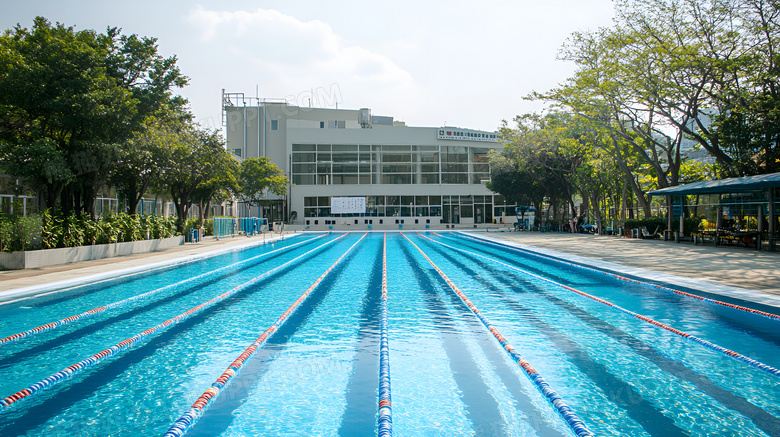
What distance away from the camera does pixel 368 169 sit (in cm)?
4812

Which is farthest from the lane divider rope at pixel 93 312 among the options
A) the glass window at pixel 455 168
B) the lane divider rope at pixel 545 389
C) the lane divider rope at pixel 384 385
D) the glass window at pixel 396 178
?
the glass window at pixel 455 168

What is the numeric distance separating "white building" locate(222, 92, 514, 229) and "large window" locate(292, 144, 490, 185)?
0.35ft

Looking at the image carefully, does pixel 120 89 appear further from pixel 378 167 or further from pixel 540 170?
pixel 378 167

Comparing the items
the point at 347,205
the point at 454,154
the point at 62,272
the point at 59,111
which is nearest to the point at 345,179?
the point at 347,205

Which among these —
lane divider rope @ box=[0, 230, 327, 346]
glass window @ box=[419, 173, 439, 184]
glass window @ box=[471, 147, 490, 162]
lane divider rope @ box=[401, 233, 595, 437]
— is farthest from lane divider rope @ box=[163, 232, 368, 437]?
glass window @ box=[471, 147, 490, 162]

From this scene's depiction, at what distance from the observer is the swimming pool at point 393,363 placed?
147 inches

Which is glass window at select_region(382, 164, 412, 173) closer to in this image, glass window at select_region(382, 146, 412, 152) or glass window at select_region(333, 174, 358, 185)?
glass window at select_region(382, 146, 412, 152)

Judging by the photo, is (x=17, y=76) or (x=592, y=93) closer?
(x=17, y=76)

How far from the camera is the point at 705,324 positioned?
6582mm

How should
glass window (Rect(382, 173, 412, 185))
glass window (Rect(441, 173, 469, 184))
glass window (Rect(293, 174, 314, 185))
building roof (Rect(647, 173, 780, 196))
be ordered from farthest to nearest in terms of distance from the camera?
glass window (Rect(441, 173, 469, 184)) < glass window (Rect(382, 173, 412, 185)) < glass window (Rect(293, 174, 314, 185)) < building roof (Rect(647, 173, 780, 196))

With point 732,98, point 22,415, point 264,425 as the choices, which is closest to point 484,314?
point 264,425

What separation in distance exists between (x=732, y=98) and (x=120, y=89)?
2588cm

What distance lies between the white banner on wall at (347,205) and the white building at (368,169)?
0.34 feet

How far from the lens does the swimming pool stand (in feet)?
12.3
